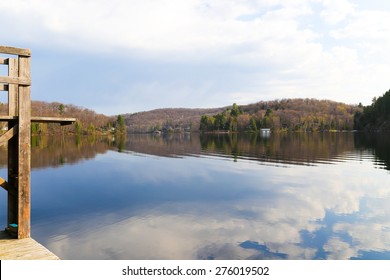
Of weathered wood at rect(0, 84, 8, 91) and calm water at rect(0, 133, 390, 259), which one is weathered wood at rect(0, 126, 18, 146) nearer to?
weathered wood at rect(0, 84, 8, 91)

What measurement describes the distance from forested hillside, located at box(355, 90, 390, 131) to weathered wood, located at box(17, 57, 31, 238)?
164 m

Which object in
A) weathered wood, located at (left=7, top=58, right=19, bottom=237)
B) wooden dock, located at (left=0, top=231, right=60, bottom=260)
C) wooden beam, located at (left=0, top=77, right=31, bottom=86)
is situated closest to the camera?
wooden dock, located at (left=0, top=231, right=60, bottom=260)

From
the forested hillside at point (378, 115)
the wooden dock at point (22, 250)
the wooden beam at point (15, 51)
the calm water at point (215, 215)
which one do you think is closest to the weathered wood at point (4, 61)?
the wooden beam at point (15, 51)

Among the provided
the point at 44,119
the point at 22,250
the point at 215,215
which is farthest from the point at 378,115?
the point at 22,250

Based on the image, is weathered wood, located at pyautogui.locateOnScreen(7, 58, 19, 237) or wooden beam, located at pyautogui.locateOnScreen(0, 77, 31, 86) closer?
wooden beam, located at pyautogui.locateOnScreen(0, 77, 31, 86)

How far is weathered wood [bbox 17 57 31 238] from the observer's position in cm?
974

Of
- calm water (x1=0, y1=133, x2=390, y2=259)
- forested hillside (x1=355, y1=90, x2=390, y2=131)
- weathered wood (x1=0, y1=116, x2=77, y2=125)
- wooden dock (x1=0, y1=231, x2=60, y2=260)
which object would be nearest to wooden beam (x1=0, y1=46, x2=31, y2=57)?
weathered wood (x1=0, y1=116, x2=77, y2=125)

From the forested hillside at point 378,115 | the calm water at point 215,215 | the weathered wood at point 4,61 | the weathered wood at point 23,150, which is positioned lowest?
the calm water at point 215,215

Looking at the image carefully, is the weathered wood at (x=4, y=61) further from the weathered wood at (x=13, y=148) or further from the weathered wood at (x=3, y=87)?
the weathered wood at (x=3, y=87)

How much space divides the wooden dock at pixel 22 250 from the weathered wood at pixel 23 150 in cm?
38

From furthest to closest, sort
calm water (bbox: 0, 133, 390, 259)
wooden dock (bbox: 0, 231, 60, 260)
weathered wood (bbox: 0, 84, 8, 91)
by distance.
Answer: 1. calm water (bbox: 0, 133, 390, 259)
2. weathered wood (bbox: 0, 84, 8, 91)
3. wooden dock (bbox: 0, 231, 60, 260)

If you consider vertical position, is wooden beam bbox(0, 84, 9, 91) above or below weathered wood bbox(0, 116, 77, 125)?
above

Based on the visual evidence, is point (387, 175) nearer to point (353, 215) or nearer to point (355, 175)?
point (355, 175)

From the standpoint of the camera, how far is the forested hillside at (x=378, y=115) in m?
151
